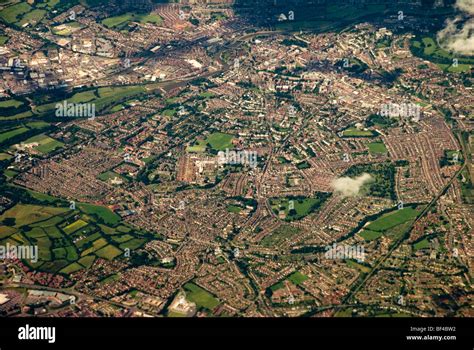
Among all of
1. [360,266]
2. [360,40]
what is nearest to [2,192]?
[360,266]

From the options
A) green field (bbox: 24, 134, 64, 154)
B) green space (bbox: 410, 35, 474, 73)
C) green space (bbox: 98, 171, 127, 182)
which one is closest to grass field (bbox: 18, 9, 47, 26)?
green field (bbox: 24, 134, 64, 154)

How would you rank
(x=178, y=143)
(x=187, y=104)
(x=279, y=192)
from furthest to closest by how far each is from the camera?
1. (x=187, y=104)
2. (x=178, y=143)
3. (x=279, y=192)

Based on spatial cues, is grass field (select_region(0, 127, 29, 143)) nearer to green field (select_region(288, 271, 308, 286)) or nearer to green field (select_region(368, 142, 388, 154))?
green field (select_region(368, 142, 388, 154))

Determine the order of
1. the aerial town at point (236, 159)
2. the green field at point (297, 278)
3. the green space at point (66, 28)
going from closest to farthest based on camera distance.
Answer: the aerial town at point (236, 159) < the green field at point (297, 278) < the green space at point (66, 28)

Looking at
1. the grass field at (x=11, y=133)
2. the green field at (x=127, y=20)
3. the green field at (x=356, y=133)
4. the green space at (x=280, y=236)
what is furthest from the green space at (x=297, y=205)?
the green field at (x=127, y=20)

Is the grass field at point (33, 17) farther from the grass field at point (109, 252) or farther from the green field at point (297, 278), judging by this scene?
the green field at point (297, 278)

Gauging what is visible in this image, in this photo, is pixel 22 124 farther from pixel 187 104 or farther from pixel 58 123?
pixel 187 104
